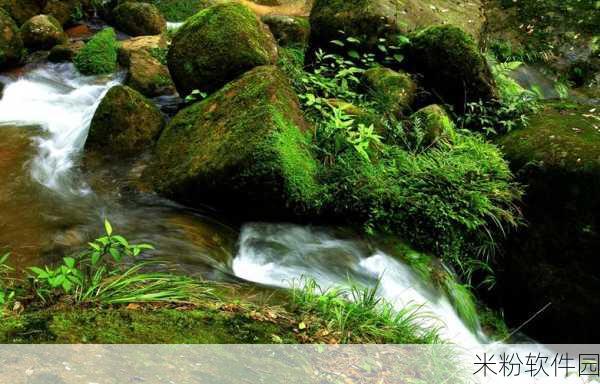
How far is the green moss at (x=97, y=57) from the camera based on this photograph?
352 inches

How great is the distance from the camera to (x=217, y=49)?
21.3 ft

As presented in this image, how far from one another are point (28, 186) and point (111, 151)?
1.12 meters

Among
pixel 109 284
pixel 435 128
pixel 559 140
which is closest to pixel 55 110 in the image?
pixel 109 284

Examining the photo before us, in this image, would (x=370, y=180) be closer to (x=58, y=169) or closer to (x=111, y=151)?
(x=111, y=151)

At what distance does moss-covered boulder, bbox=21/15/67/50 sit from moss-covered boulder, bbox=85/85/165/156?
4221 millimetres

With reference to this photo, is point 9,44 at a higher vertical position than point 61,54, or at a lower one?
higher

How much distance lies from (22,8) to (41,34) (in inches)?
54.3

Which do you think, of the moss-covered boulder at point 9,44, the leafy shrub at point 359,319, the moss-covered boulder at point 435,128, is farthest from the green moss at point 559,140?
the moss-covered boulder at point 9,44

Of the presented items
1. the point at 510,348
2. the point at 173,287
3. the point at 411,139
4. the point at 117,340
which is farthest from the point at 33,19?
the point at 510,348

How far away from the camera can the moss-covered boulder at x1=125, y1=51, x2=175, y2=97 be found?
804 cm

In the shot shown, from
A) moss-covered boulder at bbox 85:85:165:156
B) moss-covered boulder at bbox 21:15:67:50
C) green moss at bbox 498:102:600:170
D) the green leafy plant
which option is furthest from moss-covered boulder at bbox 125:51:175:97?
green moss at bbox 498:102:600:170

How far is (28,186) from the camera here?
218 inches

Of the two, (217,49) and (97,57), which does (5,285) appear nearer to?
(217,49)

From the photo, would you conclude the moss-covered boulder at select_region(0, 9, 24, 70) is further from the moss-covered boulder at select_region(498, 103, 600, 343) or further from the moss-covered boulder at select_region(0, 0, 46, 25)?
the moss-covered boulder at select_region(498, 103, 600, 343)
